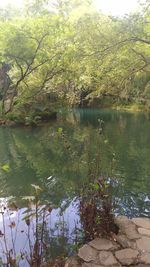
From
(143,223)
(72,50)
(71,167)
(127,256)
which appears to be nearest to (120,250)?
(127,256)

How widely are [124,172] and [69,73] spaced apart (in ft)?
45.1

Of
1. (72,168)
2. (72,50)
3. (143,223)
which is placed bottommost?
(72,168)

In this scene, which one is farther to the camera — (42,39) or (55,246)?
(42,39)

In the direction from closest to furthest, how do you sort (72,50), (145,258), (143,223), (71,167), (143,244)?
(145,258)
(143,244)
(143,223)
(71,167)
(72,50)

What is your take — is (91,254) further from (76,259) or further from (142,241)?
(142,241)

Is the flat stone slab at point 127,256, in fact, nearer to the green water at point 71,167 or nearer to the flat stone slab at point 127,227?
the flat stone slab at point 127,227

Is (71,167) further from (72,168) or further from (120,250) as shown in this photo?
(120,250)

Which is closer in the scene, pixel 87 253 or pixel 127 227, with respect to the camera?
pixel 87 253

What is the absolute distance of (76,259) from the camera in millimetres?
3756

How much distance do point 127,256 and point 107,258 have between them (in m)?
0.26

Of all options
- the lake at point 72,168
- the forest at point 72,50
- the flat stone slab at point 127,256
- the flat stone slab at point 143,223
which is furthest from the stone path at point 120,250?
the forest at point 72,50

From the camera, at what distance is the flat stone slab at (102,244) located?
153 inches

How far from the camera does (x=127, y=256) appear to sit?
368cm

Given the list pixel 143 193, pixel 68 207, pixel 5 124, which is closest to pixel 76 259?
pixel 68 207
